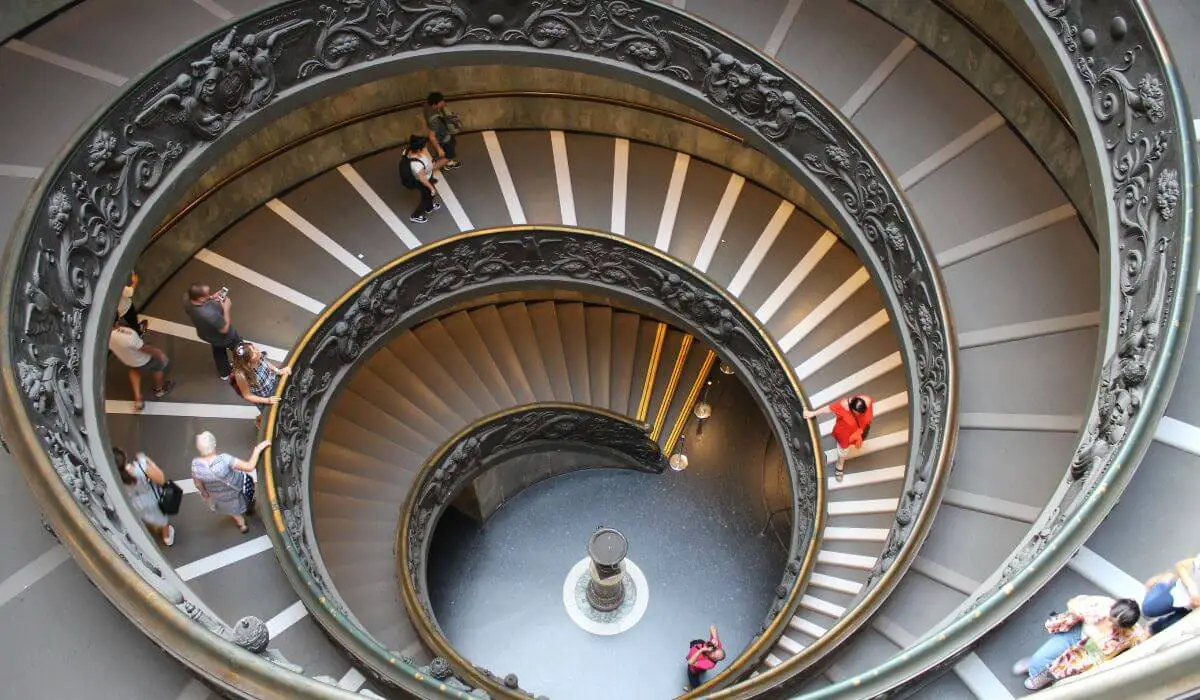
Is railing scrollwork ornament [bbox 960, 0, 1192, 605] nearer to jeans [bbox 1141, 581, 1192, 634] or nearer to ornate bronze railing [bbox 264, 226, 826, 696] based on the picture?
jeans [bbox 1141, 581, 1192, 634]

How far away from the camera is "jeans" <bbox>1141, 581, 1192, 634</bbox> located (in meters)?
4.66

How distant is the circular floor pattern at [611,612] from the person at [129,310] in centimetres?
771

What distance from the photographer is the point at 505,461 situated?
14.2 meters

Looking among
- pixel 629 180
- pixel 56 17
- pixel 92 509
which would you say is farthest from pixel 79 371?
pixel 629 180

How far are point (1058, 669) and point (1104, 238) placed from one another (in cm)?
372

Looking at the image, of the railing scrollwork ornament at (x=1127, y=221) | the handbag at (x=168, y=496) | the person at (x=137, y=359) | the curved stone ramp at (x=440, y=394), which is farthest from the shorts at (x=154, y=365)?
the railing scrollwork ornament at (x=1127, y=221)

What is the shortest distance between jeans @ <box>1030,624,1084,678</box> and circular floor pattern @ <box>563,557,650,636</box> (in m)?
9.25

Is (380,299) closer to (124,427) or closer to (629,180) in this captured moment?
(124,427)

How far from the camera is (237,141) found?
935cm

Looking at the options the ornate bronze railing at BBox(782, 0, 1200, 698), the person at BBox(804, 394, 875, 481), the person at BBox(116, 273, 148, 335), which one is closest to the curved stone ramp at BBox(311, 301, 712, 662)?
the person at BBox(116, 273, 148, 335)

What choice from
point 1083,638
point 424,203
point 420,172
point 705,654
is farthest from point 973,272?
point 424,203

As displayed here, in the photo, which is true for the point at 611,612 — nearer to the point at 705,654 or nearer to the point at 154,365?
the point at 705,654

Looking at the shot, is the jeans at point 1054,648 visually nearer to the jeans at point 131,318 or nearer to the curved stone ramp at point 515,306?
the curved stone ramp at point 515,306

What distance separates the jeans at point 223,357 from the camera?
30.6 feet
